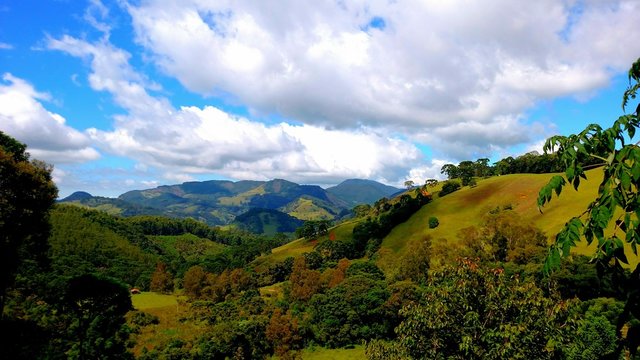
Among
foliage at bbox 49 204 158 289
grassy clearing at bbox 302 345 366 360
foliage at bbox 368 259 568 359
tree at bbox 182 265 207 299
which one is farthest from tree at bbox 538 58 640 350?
foliage at bbox 49 204 158 289

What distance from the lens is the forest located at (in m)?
5.60

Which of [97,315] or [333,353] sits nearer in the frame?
[97,315]

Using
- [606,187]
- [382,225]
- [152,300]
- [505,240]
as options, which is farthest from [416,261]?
[152,300]

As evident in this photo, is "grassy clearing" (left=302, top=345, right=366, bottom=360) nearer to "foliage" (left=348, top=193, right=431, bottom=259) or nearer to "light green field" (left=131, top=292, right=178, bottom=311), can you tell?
"light green field" (left=131, top=292, right=178, bottom=311)

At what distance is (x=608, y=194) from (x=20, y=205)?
124ft

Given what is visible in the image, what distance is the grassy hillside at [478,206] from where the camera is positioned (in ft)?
377

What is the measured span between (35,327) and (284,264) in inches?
4445

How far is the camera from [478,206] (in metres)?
150

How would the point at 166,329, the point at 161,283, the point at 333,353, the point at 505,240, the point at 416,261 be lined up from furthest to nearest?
the point at 161,283 → the point at 416,261 → the point at 505,240 → the point at 166,329 → the point at 333,353

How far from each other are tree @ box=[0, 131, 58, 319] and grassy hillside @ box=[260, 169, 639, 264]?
9583cm

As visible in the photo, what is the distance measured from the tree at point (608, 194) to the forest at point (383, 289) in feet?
0.08

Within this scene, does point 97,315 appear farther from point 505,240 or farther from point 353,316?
point 505,240

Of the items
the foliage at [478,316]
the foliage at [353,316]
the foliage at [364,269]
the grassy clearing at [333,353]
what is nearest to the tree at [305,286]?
the foliage at [364,269]

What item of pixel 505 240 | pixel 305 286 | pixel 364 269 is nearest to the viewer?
pixel 505 240
